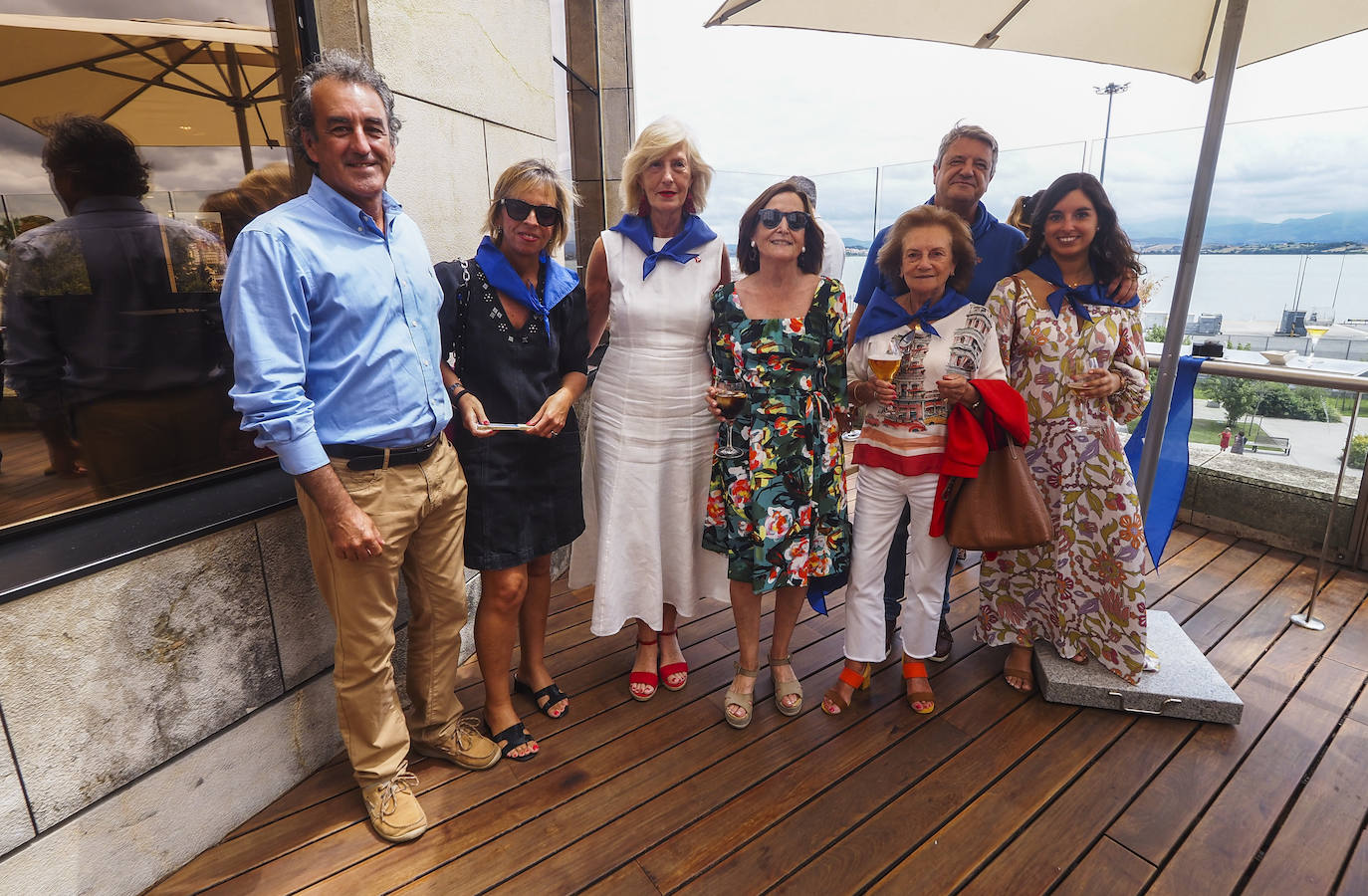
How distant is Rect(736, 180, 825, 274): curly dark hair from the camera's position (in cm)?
216

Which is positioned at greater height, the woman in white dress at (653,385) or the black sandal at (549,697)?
the woman in white dress at (653,385)

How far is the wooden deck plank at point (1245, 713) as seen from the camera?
188 cm

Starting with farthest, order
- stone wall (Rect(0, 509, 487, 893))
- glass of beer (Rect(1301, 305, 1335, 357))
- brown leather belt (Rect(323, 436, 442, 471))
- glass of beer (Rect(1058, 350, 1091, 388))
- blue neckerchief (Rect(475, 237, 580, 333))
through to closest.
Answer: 1. glass of beer (Rect(1301, 305, 1335, 357))
2. glass of beer (Rect(1058, 350, 1091, 388))
3. blue neckerchief (Rect(475, 237, 580, 333))
4. brown leather belt (Rect(323, 436, 442, 471))
5. stone wall (Rect(0, 509, 487, 893))

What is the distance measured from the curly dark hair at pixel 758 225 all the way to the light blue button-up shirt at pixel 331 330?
1026 millimetres

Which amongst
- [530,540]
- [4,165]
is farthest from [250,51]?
[530,540]

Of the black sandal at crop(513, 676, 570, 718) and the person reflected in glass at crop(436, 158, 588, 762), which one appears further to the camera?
the black sandal at crop(513, 676, 570, 718)

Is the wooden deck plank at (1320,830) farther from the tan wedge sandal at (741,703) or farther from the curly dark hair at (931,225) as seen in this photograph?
the curly dark hair at (931,225)

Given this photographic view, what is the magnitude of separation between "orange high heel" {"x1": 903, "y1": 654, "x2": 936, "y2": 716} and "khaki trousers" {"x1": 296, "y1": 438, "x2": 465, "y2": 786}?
162 centimetres

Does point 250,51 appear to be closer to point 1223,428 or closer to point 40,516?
point 40,516

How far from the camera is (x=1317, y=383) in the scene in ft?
9.71

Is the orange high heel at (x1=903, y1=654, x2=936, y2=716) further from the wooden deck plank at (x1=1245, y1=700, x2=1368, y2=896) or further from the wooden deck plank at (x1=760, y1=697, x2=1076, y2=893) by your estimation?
the wooden deck plank at (x1=1245, y1=700, x2=1368, y2=896)

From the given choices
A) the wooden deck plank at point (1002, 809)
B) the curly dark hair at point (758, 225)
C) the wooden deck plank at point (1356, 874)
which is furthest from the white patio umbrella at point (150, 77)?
the wooden deck plank at point (1356, 874)

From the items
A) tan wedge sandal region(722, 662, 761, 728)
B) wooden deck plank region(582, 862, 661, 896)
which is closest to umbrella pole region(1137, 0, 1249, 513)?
tan wedge sandal region(722, 662, 761, 728)

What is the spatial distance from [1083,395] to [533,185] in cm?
194
